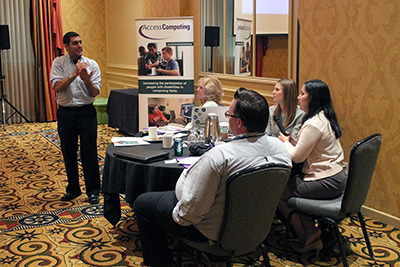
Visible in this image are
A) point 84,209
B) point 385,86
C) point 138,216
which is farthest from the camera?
point 84,209

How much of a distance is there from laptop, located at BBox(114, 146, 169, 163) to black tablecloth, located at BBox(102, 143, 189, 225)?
0.10 ft

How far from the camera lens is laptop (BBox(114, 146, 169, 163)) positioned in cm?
292

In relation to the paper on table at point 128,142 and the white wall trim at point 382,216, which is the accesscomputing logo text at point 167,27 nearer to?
the paper on table at point 128,142

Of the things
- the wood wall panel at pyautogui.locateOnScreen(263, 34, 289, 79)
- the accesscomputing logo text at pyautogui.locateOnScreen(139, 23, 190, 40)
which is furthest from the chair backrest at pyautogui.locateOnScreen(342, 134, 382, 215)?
the accesscomputing logo text at pyautogui.locateOnScreen(139, 23, 190, 40)

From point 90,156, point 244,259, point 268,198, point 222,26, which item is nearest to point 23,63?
point 222,26

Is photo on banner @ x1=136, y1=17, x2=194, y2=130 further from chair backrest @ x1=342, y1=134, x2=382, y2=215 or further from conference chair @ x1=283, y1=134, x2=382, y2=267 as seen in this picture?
chair backrest @ x1=342, y1=134, x2=382, y2=215

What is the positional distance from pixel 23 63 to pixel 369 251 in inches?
321

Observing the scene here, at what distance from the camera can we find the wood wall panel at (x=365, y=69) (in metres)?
3.46

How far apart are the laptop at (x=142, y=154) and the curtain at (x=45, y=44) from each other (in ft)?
22.0

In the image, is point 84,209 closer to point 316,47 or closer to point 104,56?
point 316,47

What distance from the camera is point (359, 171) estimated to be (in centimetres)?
268

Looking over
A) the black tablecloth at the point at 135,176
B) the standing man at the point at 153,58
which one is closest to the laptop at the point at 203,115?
the black tablecloth at the point at 135,176

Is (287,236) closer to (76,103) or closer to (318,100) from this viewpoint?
(318,100)

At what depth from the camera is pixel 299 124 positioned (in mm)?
3703
